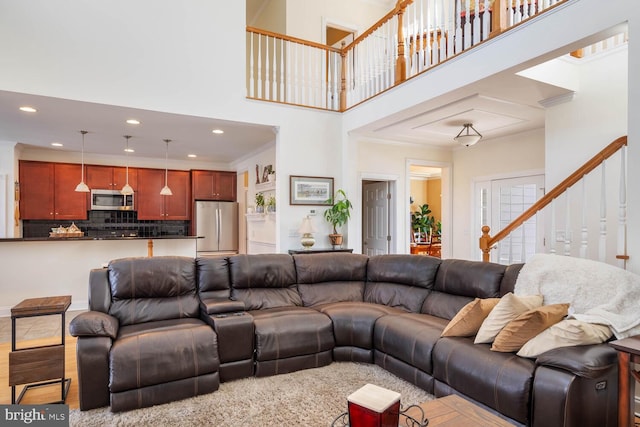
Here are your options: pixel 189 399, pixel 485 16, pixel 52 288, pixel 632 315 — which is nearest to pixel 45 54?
pixel 52 288

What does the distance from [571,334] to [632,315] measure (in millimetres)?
464

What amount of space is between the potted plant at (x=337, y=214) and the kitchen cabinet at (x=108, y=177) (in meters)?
4.68

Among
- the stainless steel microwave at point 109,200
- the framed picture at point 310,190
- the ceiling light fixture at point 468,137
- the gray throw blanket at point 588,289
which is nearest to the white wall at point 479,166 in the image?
the ceiling light fixture at point 468,137

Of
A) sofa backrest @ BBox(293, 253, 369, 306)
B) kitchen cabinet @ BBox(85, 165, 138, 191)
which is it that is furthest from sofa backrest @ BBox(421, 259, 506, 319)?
kitchen cabinet @ BBox(85, 165, 138, 191)

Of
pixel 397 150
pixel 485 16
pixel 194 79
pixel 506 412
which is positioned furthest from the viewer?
pixel 397 150

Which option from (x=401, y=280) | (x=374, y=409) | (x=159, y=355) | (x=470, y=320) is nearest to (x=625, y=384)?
(x=470, y=320)

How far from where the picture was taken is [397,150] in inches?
261

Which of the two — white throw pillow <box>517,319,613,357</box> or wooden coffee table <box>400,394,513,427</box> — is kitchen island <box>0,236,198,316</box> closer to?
wooden coffee table <box>400,394,513,427</box>

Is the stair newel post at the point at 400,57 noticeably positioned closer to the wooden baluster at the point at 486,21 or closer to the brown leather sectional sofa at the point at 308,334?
the wooden baluster at the point at 486,21

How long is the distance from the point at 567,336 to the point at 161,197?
775cm

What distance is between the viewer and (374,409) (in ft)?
4.15

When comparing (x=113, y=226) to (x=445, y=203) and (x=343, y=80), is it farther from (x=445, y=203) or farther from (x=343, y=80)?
(x=445, y=203)

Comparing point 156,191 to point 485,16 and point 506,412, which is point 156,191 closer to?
point 485,16

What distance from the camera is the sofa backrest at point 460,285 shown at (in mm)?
2934
